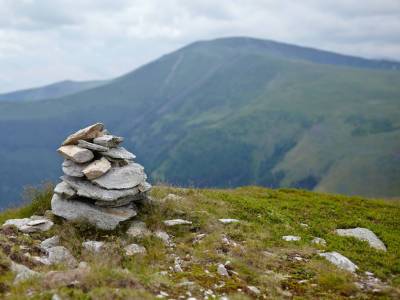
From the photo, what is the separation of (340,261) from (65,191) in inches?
467

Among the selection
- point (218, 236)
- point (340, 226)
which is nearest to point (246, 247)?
point (218, 236)

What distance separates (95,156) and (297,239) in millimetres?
10010

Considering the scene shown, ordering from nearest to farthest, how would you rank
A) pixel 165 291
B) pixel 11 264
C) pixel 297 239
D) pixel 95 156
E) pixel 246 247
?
pixel 165 291, pixel 11 264, pixel 246 247, pixel 297 239, pixel 95 156

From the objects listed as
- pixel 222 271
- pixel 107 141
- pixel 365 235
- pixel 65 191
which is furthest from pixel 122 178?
pixel 365 235

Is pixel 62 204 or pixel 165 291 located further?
pixel 62 204

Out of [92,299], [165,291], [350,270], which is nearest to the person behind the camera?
[92,299]

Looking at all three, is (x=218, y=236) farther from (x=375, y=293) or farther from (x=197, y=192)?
→ (x=197, y=192)

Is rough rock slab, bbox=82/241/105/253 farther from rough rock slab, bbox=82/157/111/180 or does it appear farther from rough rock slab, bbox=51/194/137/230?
rough rock slab, bbox=82/157/111/180


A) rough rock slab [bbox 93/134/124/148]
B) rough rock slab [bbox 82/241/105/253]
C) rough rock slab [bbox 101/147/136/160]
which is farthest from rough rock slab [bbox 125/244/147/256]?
rough rock slab [bbox 93/134/124/148]

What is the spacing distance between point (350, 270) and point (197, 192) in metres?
12.0

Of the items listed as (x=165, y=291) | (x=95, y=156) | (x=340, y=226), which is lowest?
(x=340, y=226)

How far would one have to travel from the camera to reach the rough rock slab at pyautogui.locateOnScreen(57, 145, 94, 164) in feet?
69.5

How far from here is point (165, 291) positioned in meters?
13.2

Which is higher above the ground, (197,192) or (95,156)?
(95,156)
